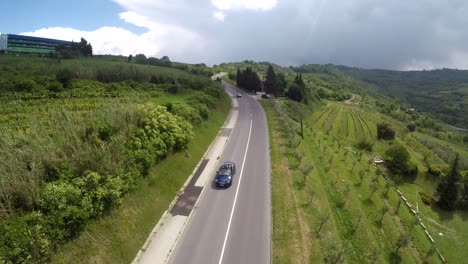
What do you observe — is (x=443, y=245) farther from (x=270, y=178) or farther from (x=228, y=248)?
(x=228, y=248)

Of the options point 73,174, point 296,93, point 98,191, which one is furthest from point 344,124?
point 73,174

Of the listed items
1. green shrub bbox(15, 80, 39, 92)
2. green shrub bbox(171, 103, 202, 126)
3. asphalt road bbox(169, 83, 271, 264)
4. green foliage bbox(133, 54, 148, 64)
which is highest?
green foliage bbox(133, 54, 148, 64)

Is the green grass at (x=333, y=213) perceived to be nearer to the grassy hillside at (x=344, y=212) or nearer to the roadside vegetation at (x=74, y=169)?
the grassy hillside at (x=344, y=212)

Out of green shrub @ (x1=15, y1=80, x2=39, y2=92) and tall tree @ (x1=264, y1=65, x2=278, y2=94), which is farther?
tall tree @ (x1=264, y1=65, x2=278, y2=94)

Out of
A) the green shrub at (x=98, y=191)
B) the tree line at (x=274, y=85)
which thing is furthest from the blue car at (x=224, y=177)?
the tree line at (x=274, y=85)

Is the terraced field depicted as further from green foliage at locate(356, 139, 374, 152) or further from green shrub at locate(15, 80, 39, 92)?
green shrub at locate(15, 80, 39, 92)

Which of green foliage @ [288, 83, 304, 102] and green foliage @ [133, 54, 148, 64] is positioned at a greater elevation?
green foliage @ [133, 54, 148, 64]

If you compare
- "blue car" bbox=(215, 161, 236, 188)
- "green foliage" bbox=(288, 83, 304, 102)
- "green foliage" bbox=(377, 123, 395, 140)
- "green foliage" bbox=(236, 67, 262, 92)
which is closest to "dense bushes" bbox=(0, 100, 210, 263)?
"blue car" bbox=(215, 161, 236, 188)

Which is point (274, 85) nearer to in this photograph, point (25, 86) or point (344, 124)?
point (344, 124)
